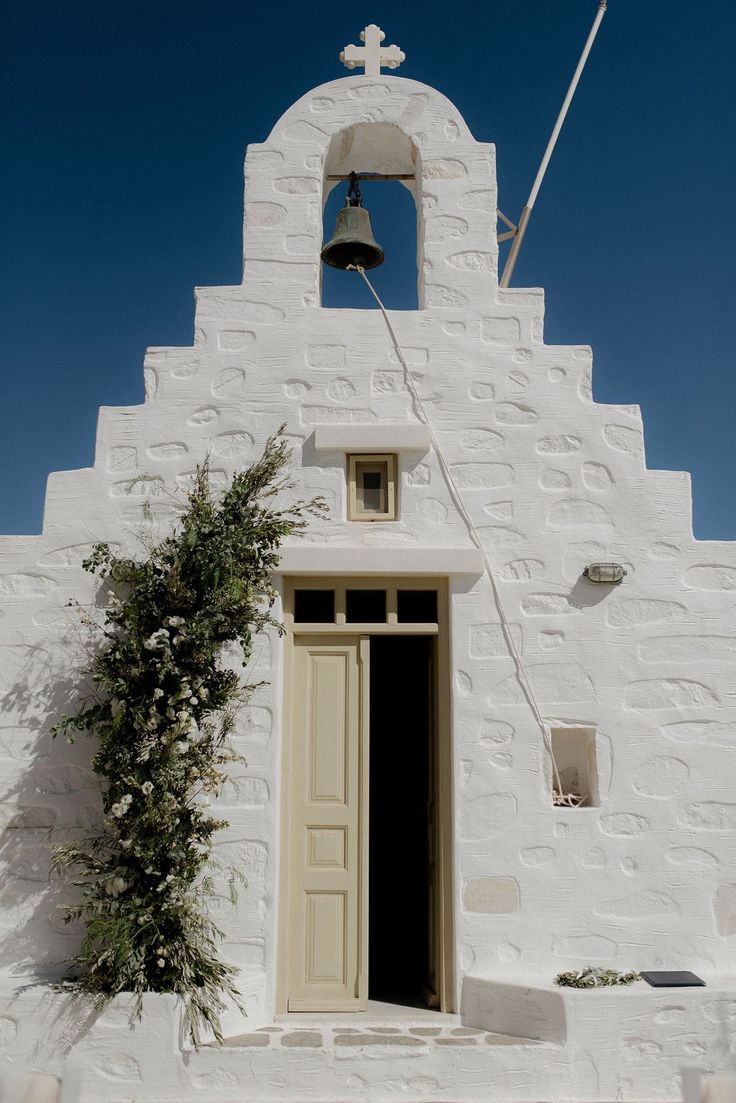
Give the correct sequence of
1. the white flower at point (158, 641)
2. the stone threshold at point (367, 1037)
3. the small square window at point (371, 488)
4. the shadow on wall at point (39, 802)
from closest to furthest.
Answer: the stone threshold at point (367, 1037)
the white flower at point (158, 641)
the shadow on wall at point (39, 802)
the small square window at point (371, 488)

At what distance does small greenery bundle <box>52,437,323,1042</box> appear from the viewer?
4.98 m

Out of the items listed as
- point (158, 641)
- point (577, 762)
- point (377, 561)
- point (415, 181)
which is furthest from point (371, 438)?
point (577, 762)

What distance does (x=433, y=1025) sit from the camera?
209 inches

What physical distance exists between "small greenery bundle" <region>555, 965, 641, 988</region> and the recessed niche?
935 millimetres

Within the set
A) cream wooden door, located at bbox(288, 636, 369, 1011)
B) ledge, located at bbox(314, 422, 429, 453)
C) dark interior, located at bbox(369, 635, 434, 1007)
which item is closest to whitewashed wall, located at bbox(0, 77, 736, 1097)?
ledge, located at bbox(314, 422, 429, 453)

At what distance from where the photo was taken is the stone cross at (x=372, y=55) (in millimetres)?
6992

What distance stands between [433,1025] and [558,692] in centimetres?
203

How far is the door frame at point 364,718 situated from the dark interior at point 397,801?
5.54 feet

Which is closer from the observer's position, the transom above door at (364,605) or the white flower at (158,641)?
the white flower at (158,641)

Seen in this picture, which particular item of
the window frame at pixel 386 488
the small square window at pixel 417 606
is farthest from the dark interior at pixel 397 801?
the window frame at pixel 386 488

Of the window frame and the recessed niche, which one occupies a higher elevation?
the window frame

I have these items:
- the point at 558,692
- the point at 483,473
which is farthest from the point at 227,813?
the point at 483,473

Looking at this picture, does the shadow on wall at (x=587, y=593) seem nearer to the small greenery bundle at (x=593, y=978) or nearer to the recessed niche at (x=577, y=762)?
the recessed niche at (x=577, y=762)

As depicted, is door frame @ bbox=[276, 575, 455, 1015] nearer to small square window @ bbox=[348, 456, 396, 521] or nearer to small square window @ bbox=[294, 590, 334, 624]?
small square window @ bbox=[294, 590, 334, 624]
